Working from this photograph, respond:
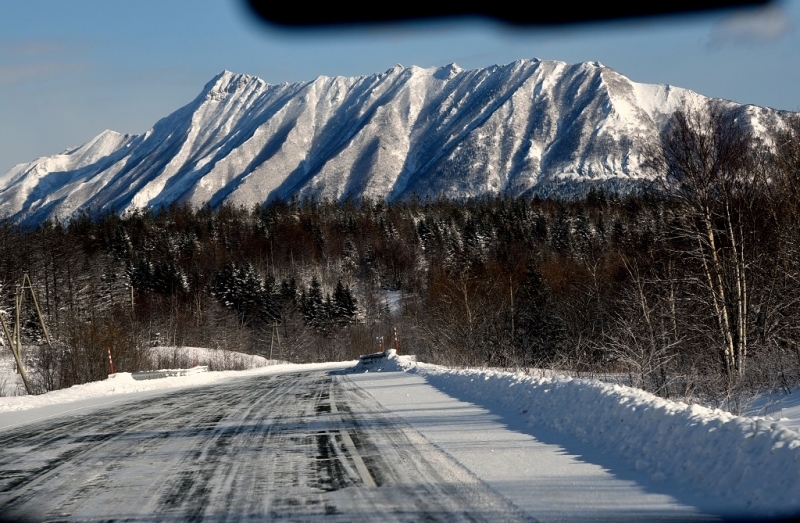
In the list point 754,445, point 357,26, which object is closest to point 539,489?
point 754,445

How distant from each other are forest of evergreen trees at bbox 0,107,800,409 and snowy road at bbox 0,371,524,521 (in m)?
5.25

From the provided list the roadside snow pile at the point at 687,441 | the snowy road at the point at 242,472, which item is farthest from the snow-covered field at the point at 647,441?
the snowy road at the point at 242,472

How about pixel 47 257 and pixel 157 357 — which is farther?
pixel 47 257

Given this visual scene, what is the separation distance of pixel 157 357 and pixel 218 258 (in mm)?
67880

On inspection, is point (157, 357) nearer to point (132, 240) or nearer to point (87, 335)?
point (87, 335)

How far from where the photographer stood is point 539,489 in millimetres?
6098

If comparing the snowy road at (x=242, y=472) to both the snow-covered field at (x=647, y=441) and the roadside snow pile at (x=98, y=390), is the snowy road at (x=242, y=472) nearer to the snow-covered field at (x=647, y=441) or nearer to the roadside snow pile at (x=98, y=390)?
the snow-covered field at (x=647, y=441)

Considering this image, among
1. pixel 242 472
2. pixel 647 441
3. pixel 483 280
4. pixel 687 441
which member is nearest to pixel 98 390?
pixel 242 472

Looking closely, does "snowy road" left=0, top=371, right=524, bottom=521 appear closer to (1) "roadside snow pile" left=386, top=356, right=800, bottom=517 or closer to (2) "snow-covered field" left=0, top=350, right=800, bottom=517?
(2) "snow-covered field" left=0, top=350, right=800, bottom=517

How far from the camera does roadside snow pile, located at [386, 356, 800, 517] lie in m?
5.36

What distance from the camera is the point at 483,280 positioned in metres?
54.6

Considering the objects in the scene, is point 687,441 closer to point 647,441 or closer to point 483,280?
point 647,441

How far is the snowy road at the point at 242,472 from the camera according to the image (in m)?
5.87

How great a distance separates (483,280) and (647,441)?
47.5m
